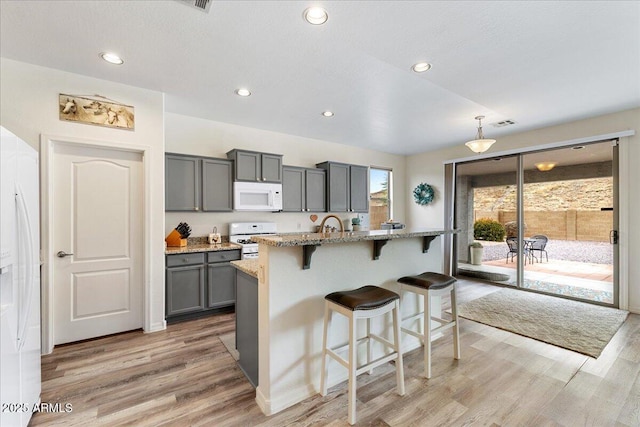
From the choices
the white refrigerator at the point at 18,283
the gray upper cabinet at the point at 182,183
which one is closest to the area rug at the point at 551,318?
the gray upper cabinet at the point at 182,183

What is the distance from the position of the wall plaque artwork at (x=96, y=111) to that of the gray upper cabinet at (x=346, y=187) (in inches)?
122

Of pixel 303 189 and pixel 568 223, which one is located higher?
pixel 303 189

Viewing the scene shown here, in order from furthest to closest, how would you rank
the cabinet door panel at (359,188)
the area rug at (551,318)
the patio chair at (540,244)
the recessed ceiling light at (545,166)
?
the cabinet door panel at (359,188) → the patio chair at (540,244) → the recessed ceiling light at (545,166) → the area rug at (551,318)

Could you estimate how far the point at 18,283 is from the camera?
5.14 ft

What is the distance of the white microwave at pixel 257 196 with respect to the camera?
13.5ft

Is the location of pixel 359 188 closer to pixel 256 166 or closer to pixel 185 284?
pixel 256 166

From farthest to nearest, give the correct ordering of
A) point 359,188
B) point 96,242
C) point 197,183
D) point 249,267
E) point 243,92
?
point 359,188 < point 197,183 < point 243,92 < point 96,242 < point 249,267

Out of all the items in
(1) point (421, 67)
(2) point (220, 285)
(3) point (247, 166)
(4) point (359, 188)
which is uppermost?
(1) point (421, 67)

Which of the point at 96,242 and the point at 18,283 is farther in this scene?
the point at 96,242

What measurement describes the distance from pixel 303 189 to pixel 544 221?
4.07 metres

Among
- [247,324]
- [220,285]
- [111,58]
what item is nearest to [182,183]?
[220,285]

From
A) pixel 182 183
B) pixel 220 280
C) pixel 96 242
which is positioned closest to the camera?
pixel 96 242

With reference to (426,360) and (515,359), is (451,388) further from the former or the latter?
(515,359)

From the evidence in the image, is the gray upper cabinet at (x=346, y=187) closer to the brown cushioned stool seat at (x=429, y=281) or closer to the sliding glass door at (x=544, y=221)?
the sliding glass door at (x=544, y=221)
